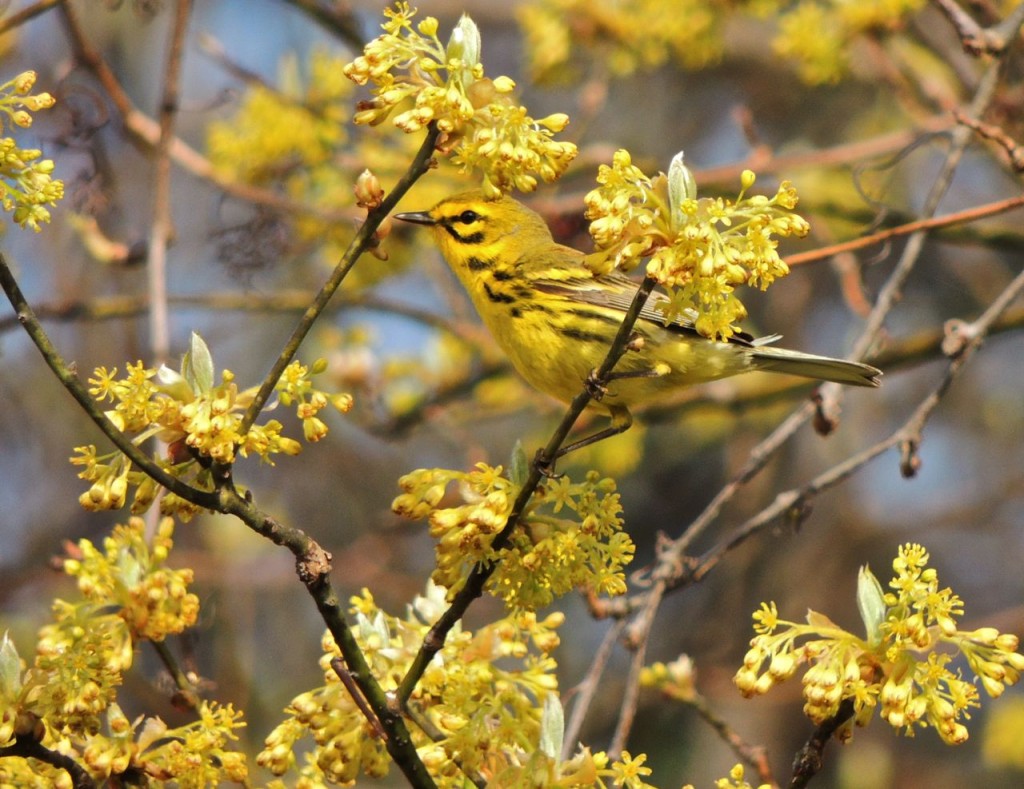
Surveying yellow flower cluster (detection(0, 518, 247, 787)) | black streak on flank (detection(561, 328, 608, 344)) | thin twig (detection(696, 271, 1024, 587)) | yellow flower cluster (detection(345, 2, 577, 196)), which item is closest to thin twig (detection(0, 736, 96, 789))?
yellow flower cluster (detection(0, 518, 247, 787))

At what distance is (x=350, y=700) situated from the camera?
2.20 metres

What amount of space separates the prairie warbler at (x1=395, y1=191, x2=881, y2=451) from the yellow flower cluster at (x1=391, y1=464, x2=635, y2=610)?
1.04m

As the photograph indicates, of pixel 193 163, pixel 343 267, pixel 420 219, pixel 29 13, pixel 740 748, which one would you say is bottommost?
pixel 740 748

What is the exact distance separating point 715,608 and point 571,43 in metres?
3.81

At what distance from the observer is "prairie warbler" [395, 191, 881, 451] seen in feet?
11.3

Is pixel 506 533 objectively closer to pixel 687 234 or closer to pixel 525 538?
pixel 525 538

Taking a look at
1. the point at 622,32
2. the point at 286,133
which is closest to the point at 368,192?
the point at 286,133

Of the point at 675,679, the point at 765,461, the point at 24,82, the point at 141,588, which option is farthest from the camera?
the point at 765,461

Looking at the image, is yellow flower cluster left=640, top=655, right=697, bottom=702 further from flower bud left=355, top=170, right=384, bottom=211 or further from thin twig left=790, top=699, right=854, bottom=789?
flower bud left=355, top=170, right=384, bottom=211

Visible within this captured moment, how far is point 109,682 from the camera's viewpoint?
6.89 feet

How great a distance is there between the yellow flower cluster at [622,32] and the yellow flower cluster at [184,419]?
4275mm

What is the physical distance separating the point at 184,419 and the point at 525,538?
0.63m

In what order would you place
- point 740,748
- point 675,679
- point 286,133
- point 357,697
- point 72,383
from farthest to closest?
point 286,133 → point 675,679 → point 740,748 → point 357,697 → point 72,383

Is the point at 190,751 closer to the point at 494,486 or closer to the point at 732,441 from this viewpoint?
the point at 494,486
